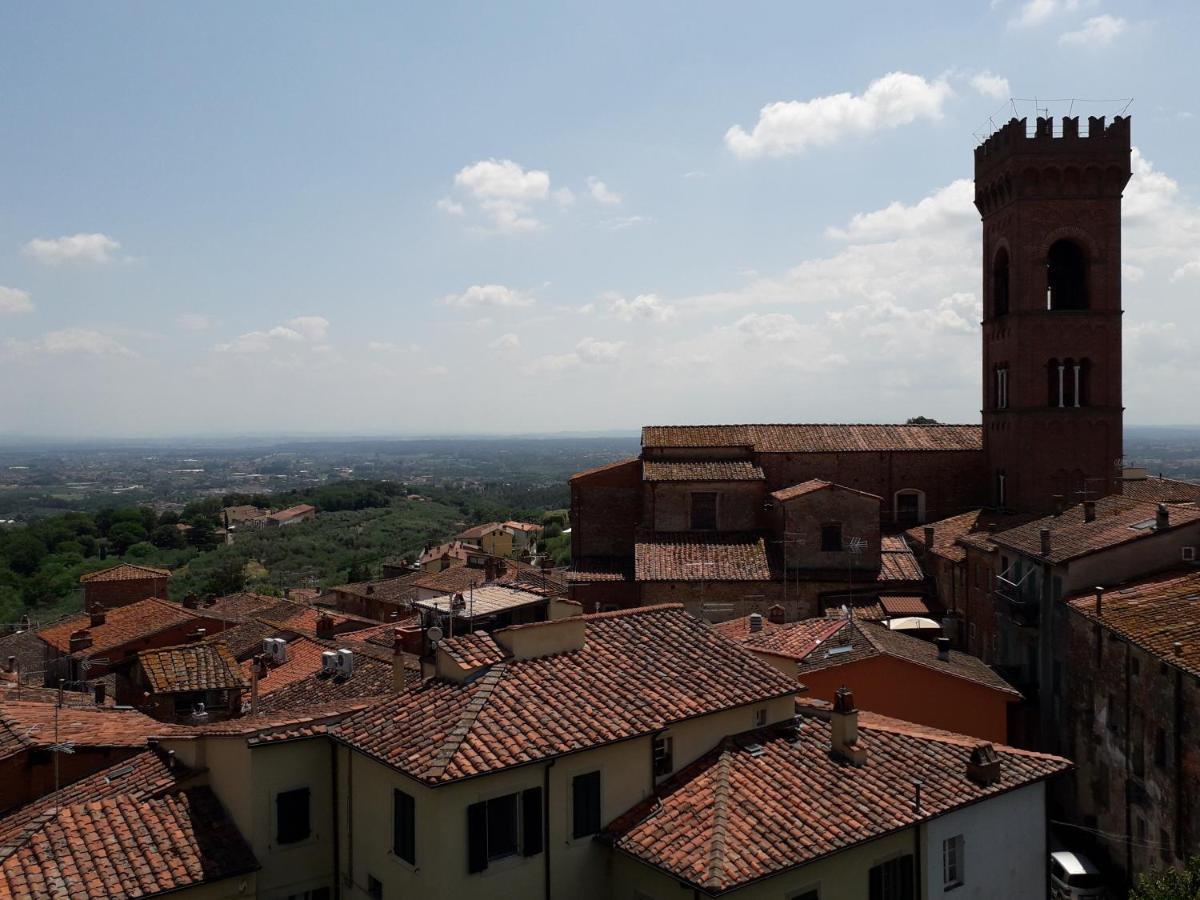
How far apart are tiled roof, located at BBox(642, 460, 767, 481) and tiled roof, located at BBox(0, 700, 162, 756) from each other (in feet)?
69.1

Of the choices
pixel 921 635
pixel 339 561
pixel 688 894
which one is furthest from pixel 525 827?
pixel 339 561

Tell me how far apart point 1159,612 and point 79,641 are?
92.9 feet

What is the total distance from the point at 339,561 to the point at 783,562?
67.9 m

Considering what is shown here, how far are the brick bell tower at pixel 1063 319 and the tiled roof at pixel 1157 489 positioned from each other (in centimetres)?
65

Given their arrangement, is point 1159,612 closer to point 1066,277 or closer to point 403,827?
point 403,827

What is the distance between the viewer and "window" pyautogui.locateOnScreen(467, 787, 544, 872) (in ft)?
37.2

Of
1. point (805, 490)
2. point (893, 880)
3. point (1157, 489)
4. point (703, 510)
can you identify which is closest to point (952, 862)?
point (893, 880)

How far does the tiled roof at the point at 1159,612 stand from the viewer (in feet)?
58.3

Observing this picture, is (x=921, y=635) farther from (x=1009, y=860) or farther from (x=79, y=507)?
(x=79, y=507)

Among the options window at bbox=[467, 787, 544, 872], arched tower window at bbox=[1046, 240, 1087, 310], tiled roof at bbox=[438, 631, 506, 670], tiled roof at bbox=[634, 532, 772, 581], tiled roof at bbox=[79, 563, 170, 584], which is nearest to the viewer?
window at bbox=[467, 787, 544, 872]

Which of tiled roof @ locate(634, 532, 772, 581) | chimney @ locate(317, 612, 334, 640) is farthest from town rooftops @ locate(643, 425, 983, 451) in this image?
chimney @ locate(317, 612, 334, 640)

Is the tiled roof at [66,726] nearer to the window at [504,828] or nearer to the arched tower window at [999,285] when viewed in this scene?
the window at [504,828]

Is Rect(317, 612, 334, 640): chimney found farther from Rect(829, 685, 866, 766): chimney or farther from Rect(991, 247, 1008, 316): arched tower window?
Rect(991, 247, 1008, 316): arched tower window

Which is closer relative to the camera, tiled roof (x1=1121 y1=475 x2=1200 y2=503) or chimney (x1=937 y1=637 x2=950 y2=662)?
chimney (x1=937 y1=637 x2=950 y2=662)
